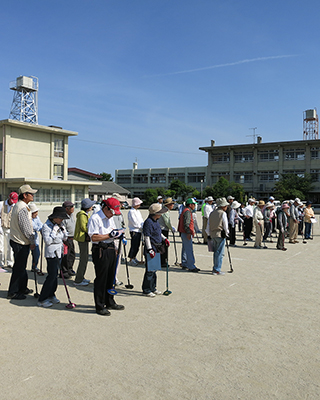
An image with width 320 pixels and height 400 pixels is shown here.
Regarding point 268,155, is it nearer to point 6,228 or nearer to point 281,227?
point 281,227

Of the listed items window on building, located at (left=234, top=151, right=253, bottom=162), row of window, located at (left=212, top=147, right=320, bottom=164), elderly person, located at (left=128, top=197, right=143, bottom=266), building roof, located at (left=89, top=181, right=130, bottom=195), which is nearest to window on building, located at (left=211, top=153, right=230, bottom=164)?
row of window, located at (left=212, top=147, right=320, bottom=164)

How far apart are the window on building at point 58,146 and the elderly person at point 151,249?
45510 millimetres

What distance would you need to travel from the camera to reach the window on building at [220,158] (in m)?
75.5

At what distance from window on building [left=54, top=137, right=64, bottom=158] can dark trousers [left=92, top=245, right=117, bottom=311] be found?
4662 cm

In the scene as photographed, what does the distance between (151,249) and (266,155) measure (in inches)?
2684

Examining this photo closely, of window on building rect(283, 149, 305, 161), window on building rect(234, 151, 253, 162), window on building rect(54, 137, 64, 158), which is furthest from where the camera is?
window on building rect(234, 151, 253, 162)

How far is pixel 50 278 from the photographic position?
5969 millimetres

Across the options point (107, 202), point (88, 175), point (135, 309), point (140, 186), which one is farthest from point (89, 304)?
point (140, 186)

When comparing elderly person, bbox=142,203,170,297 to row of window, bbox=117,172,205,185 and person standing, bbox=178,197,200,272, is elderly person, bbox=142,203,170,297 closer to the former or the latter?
person standing, bbox=178,197,200,272

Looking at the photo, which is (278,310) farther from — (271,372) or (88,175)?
(88,175)

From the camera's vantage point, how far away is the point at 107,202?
5625mm

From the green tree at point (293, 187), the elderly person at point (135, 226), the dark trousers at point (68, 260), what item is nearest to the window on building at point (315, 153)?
the green tree at point (293, 187)

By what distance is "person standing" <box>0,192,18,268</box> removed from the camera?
864 centimetres

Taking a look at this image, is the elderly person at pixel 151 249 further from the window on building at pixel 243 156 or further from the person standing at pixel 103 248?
the window on building at pixel 243 156
